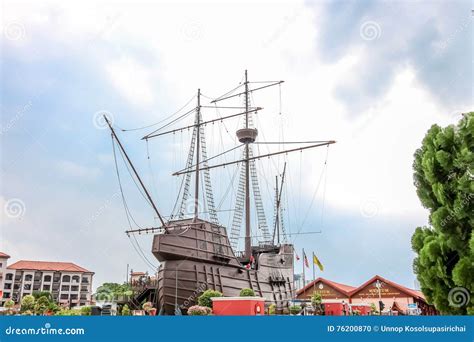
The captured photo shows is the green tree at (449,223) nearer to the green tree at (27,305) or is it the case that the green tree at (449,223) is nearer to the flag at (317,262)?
the flag at (317,262)

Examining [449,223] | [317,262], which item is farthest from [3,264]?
[449,223]

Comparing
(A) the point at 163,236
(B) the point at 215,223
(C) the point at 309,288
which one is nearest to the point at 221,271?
(B) the point at 215,223

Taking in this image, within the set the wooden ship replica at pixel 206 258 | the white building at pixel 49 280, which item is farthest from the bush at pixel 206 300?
the white building at pixel 49 280

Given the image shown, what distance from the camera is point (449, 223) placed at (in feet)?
28.5

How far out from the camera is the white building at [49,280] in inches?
2692

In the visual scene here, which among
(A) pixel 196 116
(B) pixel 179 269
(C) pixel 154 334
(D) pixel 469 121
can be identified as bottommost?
(C) pixel 154 334

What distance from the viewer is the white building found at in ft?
224

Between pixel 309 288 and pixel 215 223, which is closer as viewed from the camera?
pixel 215 223

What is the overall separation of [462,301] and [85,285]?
76616 millimetres

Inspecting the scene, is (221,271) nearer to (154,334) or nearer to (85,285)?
(154,334)

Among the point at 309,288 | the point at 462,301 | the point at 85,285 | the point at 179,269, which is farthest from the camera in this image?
the point at 85,285

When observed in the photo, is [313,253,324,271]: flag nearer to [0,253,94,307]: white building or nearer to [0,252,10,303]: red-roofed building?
[0,253,94,307]: white building

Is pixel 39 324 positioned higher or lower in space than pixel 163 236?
lower

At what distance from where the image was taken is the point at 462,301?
8.44 m
